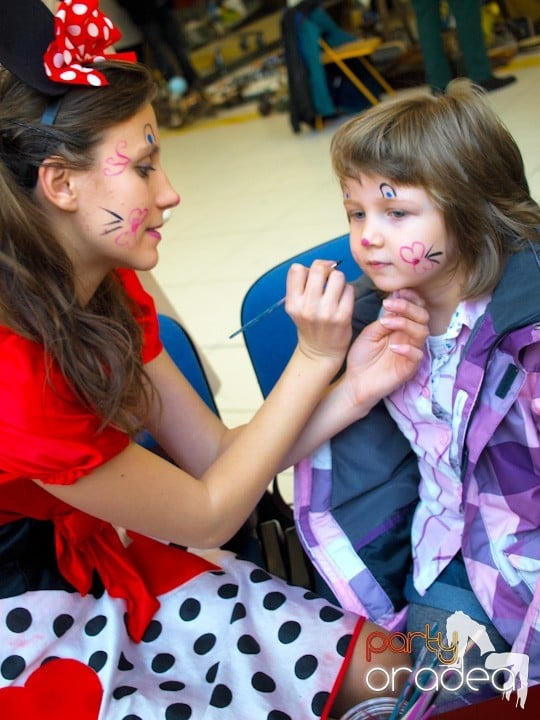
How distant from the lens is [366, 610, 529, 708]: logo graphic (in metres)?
0.82

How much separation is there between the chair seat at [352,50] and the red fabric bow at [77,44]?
422 centimetres

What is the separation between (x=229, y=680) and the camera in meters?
1.04

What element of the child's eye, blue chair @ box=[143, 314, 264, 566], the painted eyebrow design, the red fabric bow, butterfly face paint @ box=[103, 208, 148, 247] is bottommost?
blue chair @ box=[143, 314, 264, 566]

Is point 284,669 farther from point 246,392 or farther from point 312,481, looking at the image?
point 246,392

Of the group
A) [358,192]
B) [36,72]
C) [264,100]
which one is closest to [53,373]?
[36,72]

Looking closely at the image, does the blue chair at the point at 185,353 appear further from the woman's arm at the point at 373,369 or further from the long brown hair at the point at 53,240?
the long brown hair at the point at 53,240

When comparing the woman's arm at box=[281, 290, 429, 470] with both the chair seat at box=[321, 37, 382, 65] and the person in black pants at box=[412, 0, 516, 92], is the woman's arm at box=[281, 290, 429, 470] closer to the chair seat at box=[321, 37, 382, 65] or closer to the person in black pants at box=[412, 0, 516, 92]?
the person in black pants at box=[412, 0, 516, 92]

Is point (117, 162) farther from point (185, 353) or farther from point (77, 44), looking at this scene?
point (185, 353)

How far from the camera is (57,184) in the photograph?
100cm

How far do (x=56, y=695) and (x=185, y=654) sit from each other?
18 cm

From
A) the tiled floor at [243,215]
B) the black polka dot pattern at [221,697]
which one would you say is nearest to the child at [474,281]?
the black polka dot pattern at [221,697]

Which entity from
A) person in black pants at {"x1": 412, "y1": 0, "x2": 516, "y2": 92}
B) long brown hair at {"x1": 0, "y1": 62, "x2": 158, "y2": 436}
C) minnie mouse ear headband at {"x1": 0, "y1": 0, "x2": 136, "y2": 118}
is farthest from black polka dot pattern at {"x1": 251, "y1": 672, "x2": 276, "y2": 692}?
person in black pants at {"x1": 412, "y1": 0, "x2": 516, "y2": 92}

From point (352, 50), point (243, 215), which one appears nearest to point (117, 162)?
point (243, 215)

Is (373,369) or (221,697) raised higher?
(373,369)
